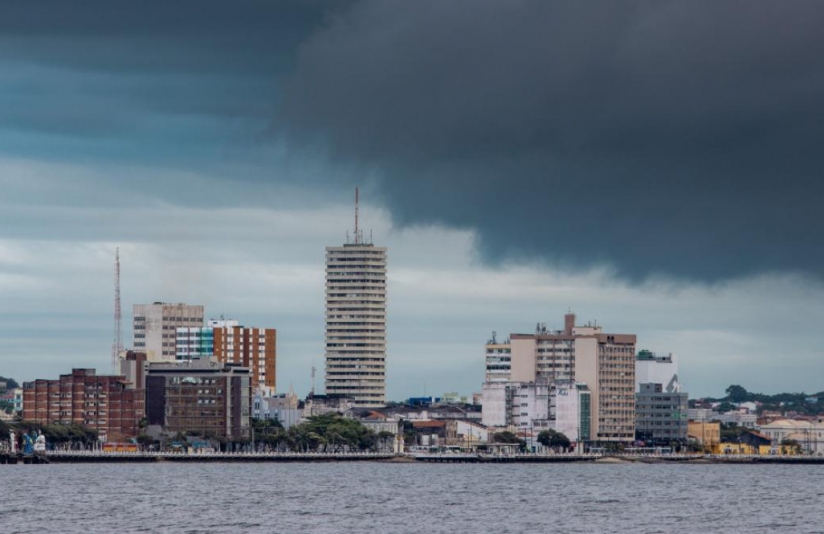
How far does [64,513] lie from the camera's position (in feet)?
584

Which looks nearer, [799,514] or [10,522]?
[10,522]

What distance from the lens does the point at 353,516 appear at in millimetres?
177000

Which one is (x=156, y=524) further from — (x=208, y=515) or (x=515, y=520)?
(x=515, y=520)

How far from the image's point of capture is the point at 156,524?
162 meters

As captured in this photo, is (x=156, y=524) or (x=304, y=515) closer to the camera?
(x=156, y=524)

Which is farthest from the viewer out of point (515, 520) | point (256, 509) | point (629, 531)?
point (256, 509)

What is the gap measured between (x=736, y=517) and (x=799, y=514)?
37.8ft

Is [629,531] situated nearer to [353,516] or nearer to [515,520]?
[515,520]

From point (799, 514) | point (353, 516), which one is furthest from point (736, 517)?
point (353, 516)

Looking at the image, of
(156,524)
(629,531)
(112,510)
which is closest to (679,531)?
(629,531)

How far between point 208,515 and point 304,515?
28.2 ft

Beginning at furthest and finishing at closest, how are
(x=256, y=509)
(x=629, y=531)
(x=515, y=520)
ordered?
(x=256, y=509) → (x=515, y=520) → (x=629, y=531)

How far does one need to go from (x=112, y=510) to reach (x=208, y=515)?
460 inches

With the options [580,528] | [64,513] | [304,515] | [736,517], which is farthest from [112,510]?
[736,517]
